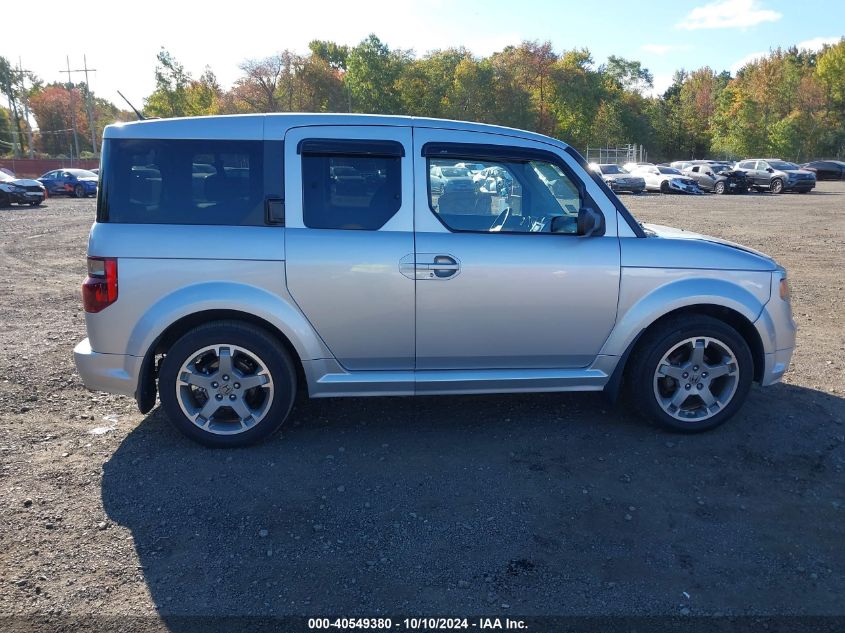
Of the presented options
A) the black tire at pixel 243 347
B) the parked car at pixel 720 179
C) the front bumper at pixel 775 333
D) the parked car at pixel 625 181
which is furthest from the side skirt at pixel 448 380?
the parked car at pixel 720 179

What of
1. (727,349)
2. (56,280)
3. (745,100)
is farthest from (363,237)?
(745,100)

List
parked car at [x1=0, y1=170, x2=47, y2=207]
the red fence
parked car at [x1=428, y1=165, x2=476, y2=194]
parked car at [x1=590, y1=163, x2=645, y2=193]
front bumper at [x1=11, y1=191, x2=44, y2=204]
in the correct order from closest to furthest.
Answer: parked car at [x1=428, y1=165, x2=476, y2=194]
parked car at [x1=0, y1=170, x2=47, y2=207]
front bumper at [x1=11, y1=191, x2=44, y2=204]
parked car at [x1=590, y1=163, x2=645, y2=193]
the red fence

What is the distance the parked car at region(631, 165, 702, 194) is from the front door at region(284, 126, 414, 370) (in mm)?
33908

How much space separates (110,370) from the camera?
4.09 meters

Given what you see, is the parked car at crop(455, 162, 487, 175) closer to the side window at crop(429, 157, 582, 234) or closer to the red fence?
the side window at crop(429, 157, 582, 234)

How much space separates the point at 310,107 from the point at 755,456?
6667 cm

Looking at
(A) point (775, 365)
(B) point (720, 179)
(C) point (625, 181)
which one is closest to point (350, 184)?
(A) point (775, 365)

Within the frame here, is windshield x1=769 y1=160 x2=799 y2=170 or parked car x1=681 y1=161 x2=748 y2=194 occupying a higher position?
windshield x1=769 y1=160 x2=799 y2=170

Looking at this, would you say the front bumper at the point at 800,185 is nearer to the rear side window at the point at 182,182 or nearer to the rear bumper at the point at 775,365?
the rear bumper at the point at 775,365

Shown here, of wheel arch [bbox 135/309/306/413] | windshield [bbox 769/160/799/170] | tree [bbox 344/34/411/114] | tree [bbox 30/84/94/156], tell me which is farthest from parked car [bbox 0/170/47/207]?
tree [bbox 30/84/94/156]

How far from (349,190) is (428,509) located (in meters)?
2.03

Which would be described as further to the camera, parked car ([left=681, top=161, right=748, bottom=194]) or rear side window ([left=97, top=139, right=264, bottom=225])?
parked car ([left=681, top=161, right=748, bottom=194])

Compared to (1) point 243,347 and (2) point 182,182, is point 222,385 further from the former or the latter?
(2) point 182,182

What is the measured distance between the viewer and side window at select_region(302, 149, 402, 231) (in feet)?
13.4
